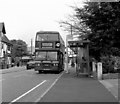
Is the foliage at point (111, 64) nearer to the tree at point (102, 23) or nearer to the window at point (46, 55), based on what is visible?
Result: the tree at point (102, 23)

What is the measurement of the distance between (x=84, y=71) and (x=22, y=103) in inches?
773

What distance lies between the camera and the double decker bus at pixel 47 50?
116 ft

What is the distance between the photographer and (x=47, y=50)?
116 ft

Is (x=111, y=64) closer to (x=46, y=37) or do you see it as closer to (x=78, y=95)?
(x=46, y=37)

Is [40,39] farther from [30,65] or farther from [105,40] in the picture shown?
[30,65]

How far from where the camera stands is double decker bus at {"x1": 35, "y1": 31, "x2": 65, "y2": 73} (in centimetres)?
3525

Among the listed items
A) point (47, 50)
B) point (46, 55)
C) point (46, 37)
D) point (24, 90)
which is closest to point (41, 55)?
point (46, 55)

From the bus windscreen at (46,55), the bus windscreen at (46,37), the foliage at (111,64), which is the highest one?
the bus windscreen at (46,37)

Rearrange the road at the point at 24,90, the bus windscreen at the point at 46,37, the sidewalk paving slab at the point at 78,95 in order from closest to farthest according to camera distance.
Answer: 1. the sidewalk paving slab at the point at 78,95
2. the road at the point at 24,90
3. the bus windscreen at the point at 46,37

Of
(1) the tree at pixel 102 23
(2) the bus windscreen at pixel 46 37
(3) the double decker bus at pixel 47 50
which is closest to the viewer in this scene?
(1) the tree at pixel 102 23

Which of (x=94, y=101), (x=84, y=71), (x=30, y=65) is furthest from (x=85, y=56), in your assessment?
(x=30, y=65)

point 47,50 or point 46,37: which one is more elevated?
point 46,37

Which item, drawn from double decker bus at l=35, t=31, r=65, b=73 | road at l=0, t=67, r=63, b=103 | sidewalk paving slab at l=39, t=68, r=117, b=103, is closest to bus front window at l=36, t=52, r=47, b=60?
double decker bus at l=35, t=31, r=65, b=73

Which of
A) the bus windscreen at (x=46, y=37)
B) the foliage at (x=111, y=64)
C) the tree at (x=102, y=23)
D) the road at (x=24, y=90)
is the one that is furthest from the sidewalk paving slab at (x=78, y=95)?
the bus windscreen at (x=46, y=37)
